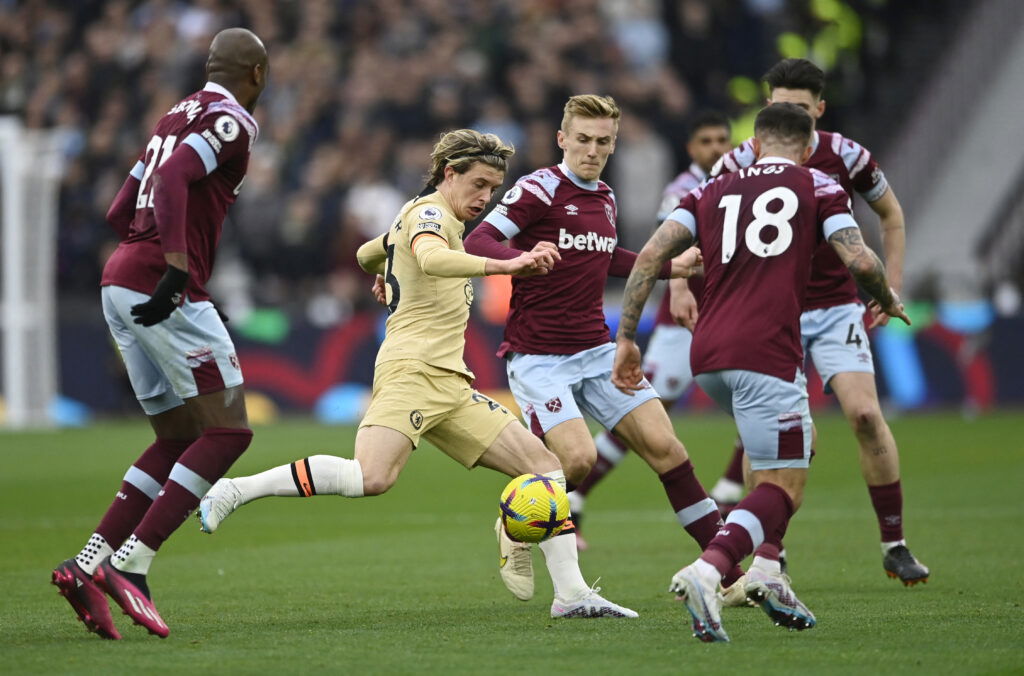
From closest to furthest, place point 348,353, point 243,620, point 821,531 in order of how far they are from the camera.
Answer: point 243,620
point 821,531
point 348,353

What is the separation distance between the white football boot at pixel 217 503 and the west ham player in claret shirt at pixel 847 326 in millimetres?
2889

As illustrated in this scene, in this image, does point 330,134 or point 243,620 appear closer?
point 243,620

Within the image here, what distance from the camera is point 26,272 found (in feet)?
64.8

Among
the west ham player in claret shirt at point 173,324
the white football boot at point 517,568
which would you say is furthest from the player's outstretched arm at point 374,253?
the white football boot at point 517,568

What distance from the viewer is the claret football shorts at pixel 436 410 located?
6.96 meters

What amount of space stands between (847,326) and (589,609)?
213 cm

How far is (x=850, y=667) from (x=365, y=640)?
187cm

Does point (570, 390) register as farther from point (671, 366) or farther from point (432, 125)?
point (432, 125)

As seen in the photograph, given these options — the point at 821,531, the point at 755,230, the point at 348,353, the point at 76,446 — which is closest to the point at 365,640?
the point at 755,230

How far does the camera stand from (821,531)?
1024cm

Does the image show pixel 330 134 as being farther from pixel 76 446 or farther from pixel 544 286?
pixel 544 286

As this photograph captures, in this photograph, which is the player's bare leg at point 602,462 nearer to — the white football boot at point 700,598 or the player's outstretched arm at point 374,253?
the player's outstretched arm at point 374,253

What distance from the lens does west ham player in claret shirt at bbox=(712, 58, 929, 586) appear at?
792cm

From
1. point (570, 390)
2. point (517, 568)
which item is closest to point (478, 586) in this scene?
point (517, 568)
